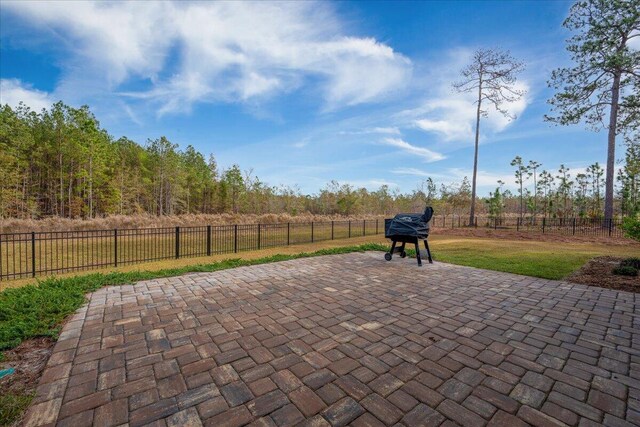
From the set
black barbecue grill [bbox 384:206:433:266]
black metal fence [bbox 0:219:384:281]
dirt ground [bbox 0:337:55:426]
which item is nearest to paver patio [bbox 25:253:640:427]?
dirt ground [bbox 0:337:55:426]

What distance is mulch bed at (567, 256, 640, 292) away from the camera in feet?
16.1

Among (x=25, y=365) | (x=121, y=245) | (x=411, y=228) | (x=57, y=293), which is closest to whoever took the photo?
(x=25, y=365)

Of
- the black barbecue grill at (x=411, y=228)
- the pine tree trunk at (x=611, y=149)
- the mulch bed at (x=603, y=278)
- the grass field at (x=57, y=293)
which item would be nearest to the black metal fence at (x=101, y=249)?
the grass field at (x=57, y=293)

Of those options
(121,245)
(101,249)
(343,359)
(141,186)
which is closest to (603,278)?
(343,359)

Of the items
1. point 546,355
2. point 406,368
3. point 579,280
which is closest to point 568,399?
point 546,355

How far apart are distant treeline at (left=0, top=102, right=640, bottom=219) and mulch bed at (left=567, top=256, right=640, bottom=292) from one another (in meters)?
8.23

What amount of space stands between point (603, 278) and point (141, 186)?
3795cm

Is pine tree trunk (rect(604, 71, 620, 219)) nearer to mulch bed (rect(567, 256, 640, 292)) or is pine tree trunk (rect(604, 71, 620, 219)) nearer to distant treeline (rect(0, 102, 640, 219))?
distant treeline (rect(0, 102, 640, 219))

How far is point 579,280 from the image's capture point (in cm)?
534

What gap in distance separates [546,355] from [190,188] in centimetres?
4096

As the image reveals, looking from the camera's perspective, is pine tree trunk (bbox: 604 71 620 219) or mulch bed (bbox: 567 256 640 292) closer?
mulch bed (bbox: 567 256 640 292)

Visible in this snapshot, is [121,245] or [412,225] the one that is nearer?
[412,225]

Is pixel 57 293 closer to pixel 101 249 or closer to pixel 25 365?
pixel 25 365

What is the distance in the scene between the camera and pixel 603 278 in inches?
216
